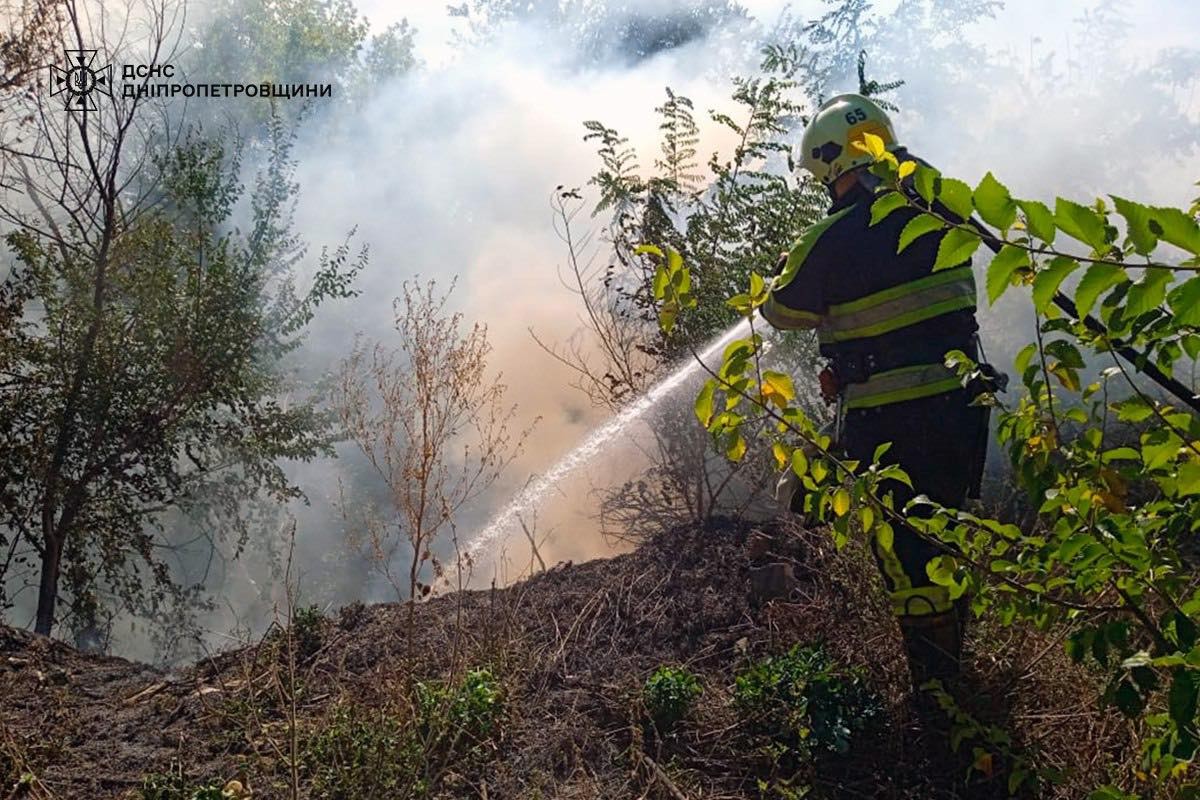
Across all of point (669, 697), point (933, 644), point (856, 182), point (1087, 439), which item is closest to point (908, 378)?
point (856, 182)

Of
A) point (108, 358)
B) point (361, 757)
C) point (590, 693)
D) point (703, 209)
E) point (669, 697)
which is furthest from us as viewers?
point (108, 358)

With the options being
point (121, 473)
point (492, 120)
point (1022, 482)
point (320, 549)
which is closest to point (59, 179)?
point (320, 549)

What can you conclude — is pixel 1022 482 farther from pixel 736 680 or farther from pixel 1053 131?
pixel 1053 131

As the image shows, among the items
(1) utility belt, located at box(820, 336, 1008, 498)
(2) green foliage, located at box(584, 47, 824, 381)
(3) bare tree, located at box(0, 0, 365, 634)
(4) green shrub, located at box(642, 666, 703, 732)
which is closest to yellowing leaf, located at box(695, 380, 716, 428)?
(1) utility belt, located at box(820, 336, 1008, 498)

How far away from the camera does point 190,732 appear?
3.87 meters

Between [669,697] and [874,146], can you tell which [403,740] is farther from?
[874,146]

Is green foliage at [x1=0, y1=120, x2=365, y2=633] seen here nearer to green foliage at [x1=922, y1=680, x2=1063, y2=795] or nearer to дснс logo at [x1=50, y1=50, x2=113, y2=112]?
дснс logo at [x1=50, y1=50, x2=113, y2=112]

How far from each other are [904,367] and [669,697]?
1396 mm

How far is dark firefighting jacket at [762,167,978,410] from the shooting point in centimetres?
355

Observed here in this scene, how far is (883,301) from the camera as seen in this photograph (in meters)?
3.58

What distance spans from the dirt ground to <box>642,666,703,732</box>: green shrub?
56mm

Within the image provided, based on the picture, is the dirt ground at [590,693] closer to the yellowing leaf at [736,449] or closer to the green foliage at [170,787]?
the green foliage at [170,787]

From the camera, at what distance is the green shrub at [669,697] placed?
3.74 metres

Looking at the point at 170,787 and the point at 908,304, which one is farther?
the point at 908,304
